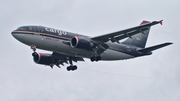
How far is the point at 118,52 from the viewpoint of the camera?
81188mm

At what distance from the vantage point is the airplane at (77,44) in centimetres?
7425

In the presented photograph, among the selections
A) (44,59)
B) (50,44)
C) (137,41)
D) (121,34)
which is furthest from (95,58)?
(137,41)

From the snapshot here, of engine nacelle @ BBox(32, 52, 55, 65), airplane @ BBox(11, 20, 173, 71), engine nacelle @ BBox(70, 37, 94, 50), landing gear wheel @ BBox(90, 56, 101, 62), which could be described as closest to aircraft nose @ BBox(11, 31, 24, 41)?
airplane @ BBox(11, 20, 173, 71)

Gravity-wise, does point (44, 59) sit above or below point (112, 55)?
above

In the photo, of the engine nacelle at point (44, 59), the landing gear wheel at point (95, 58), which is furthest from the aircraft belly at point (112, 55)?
the engine nacelle at point (44, 59)

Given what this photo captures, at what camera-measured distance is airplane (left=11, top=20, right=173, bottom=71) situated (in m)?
74.2

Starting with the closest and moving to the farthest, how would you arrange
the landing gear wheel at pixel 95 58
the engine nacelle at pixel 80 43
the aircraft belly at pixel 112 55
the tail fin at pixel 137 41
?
the engine nacelle at pixel 80 43, the landing gear wheel at pixel 95 58, the aircraft belly at pixel 112 55, the tail fin at pixel 137 41

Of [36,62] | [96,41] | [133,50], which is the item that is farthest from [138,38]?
[36,62]

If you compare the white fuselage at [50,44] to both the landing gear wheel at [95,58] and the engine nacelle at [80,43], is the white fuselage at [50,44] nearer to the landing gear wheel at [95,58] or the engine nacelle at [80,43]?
the landing gear wheel at [95,58]

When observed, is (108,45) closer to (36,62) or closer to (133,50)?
(133,50)

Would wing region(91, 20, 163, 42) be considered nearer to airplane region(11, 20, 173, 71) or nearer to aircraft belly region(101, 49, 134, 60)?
airplane region(11, 20, 173, 71)

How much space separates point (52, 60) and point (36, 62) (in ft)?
8.61

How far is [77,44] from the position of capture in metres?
74.8

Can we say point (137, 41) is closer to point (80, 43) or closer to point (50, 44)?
point (80, 43)
